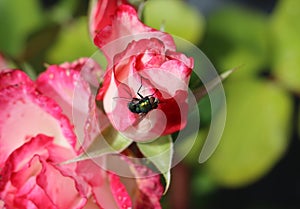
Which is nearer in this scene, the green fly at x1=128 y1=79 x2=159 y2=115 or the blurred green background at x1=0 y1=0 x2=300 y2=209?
the green fly at x1=128 y1=79 x2=159 y2=115

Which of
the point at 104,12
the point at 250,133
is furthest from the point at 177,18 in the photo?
the point at 104,12

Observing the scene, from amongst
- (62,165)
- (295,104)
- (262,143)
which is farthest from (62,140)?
(295,104)

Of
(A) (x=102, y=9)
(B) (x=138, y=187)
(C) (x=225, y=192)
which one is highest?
(A) (x=102, y=9)

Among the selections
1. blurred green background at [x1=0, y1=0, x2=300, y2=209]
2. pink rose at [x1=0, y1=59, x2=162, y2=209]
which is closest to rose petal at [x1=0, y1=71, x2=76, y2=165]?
pink rose at [x1=0, y1=59, x2=162, y2=209]

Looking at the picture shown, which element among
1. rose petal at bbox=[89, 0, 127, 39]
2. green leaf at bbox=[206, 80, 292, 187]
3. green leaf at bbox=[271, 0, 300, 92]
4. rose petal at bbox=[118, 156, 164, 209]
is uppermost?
rose petal at bbox=[89, 0, 127, 39]

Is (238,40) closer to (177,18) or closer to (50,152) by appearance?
(177,18)

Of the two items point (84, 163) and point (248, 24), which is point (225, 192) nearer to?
point (248, 24)

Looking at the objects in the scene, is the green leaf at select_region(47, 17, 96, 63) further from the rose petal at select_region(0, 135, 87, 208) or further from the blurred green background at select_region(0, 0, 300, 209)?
the rose petal at select_region(0, 135, 87, 208)

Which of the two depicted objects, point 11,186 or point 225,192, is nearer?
point 11,186
